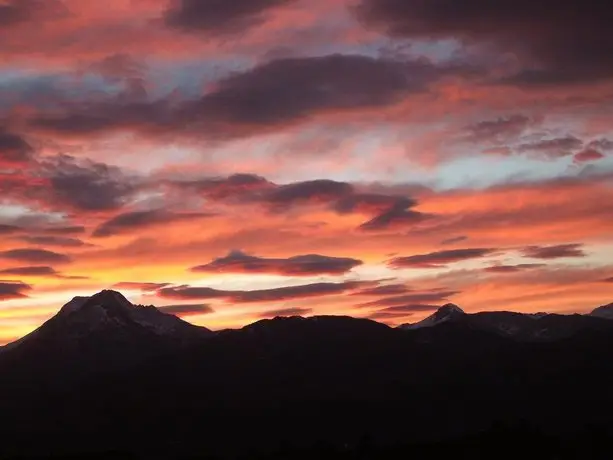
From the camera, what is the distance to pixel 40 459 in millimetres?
195375

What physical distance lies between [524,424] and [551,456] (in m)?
18.2

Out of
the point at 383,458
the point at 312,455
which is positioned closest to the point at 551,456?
the point at 383,458

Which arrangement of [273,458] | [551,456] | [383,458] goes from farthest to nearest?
[273,458]
[383,458]
[551,456]

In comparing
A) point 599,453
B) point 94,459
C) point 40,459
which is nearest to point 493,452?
point 599,453

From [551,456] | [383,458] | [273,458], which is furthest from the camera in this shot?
[273,458]

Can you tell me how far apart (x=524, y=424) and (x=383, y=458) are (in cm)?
3107

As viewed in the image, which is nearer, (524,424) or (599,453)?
(599,453)

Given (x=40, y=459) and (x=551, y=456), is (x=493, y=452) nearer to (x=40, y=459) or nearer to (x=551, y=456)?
(x=551, y=456)

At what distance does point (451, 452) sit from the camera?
185125mm

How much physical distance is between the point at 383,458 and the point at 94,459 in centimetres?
6121

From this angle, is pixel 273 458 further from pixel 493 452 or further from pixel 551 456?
pixel 551 456

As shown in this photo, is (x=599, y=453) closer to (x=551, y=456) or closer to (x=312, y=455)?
(x=551, y=456)

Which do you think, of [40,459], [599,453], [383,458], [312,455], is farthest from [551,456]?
[40,459]

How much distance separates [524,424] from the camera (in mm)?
189500
